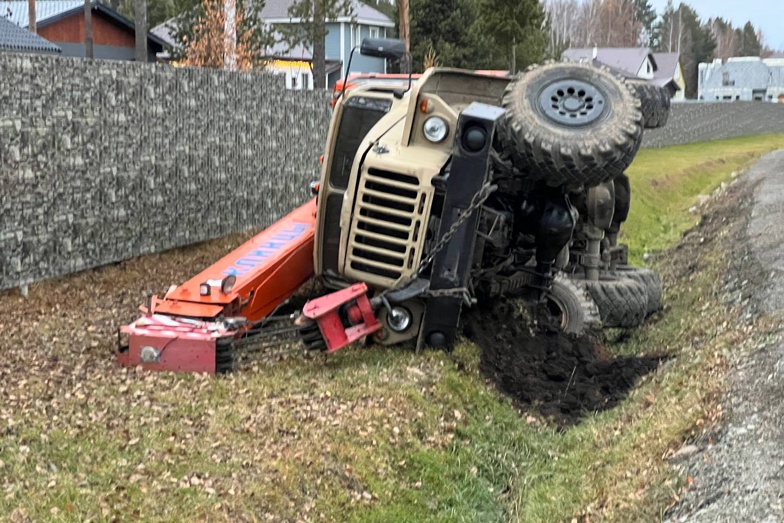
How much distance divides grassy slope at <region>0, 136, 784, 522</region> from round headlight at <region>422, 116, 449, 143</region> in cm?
171

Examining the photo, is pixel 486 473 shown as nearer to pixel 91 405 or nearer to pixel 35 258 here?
pixel 91 405

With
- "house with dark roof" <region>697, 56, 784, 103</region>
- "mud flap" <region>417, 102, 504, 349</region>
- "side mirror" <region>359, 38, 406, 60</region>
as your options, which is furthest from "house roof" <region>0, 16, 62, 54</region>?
"house with dark roof" <region>697, 56, 784, 103</region>

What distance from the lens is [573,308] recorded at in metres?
9.62

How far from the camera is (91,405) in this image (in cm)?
664

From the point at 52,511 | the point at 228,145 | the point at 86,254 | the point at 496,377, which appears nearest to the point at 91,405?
the point at 52,511

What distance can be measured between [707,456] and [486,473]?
5.28 ft

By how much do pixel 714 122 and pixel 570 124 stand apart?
46.7 meters

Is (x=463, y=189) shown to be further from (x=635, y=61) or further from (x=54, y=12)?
(x=635, y=61)

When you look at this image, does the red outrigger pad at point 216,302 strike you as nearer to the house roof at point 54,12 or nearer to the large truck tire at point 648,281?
the large truck tire at point 648,281

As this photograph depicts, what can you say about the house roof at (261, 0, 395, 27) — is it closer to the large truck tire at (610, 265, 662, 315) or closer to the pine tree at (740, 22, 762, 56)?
the large truck tire at (610, 265, 662, 315)

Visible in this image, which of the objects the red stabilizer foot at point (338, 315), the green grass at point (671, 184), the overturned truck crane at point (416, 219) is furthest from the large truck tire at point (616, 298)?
the green grass at point (671, 184)

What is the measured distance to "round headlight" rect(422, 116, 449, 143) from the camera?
323 inches

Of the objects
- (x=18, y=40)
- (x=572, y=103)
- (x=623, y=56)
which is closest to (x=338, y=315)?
(x=572, y=103)

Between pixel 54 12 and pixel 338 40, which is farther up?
pixel 54 12
